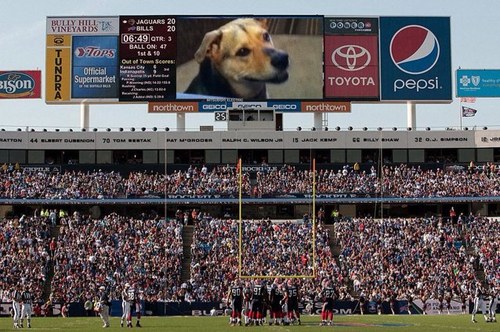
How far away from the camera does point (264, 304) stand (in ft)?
94.2

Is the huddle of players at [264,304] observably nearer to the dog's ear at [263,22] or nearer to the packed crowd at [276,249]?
the packed crowd at [276,249]

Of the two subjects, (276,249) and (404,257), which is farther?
(276,249)

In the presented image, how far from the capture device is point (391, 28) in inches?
2031

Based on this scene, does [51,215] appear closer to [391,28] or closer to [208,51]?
[208,51]

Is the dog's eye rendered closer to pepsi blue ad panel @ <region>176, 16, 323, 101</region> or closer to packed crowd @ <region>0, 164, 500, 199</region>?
pepsi blue ad panel @ <region>176, 16, 323, 101</region>

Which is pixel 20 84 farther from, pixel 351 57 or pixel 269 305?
pixel 269 305

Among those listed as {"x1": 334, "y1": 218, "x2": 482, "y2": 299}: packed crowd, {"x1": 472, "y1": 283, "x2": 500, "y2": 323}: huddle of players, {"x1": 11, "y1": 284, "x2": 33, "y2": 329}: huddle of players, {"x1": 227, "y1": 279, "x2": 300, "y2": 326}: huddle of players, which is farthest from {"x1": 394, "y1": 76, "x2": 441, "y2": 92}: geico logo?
{"x1": 11, "y1": 284, "x2": 33, "y2": 329}: huddle of players

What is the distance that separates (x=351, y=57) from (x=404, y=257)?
1320cm

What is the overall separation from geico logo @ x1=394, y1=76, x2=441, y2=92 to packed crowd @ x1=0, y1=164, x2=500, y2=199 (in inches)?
192

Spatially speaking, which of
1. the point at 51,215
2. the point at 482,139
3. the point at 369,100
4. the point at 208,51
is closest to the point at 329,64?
the point at 369,100

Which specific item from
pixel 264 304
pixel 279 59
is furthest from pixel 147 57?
pixel 264 304

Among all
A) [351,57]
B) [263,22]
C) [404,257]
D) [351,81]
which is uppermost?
[263,22]

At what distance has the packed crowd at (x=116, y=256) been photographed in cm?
4152

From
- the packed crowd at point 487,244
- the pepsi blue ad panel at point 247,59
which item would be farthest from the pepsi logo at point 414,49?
the packed crowd at point 487,244
